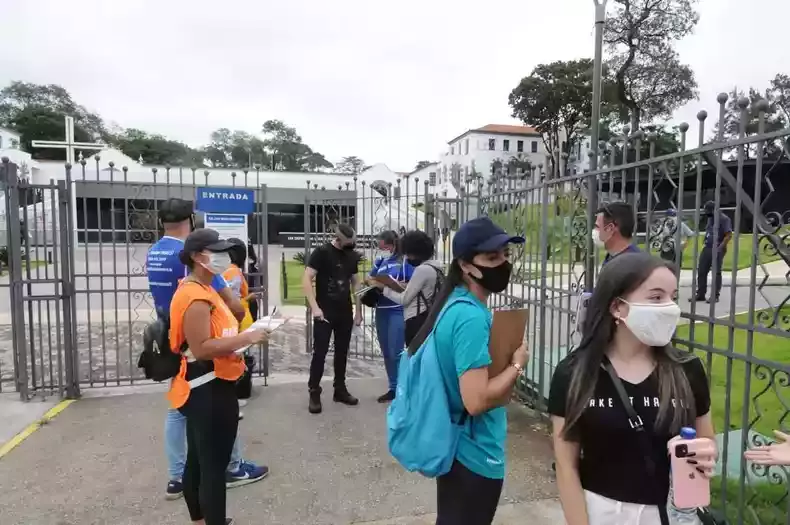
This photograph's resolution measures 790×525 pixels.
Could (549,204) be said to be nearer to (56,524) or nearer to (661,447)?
(661,447)

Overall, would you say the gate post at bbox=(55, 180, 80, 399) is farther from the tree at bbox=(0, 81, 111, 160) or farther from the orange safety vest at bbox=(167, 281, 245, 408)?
the tree at bbox=(0, 81, 111, 160)

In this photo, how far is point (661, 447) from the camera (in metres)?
1.63

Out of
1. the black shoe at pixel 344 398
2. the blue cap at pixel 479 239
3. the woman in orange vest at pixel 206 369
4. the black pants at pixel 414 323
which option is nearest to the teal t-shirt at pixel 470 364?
the blue cap at pixel 479 239

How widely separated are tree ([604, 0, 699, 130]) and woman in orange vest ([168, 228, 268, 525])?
23.6 meters

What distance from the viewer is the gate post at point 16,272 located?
198 inches

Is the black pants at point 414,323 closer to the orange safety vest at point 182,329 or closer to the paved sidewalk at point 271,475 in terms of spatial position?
the paved sidewalk at point 271,475

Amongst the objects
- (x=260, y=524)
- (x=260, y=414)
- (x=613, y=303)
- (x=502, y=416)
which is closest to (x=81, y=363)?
(x=260, y=414)

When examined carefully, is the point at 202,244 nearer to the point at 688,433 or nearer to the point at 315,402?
the point at 688,433

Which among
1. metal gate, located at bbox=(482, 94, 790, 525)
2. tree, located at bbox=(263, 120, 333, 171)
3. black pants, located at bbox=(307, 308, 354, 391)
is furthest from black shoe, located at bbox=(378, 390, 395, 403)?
tree, located at bbox=(263, 120, 333, 171)

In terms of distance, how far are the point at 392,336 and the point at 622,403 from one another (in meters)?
3.95

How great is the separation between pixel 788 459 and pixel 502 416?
3.10 ft

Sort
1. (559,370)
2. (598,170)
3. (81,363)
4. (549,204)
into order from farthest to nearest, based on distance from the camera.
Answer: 1. (81,363)
2. (549,204)
3. (598,170)
4. (559,370)

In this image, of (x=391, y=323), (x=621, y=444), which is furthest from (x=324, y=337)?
(x=621, y=444)

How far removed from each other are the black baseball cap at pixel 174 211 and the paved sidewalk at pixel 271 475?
6.30 ft
